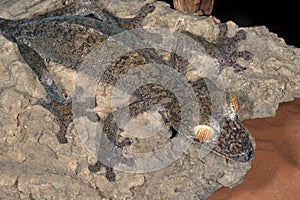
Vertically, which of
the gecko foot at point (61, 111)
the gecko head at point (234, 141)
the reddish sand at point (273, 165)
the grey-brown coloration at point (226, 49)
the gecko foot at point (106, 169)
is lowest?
the gecko foot at point (106, 169)

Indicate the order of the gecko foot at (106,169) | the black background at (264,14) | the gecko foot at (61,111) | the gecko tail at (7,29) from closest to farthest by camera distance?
the gecko foot at (106,169)
the gecko foot at (61,111)
the gecko tail at (7,29)
the black background at (264,14)

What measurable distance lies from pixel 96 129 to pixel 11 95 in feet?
4.14

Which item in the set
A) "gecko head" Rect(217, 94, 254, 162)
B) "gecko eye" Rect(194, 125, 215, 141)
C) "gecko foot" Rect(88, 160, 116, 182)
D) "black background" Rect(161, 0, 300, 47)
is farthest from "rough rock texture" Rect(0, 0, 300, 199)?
"black background" Rect(161, 0, 300, 47)

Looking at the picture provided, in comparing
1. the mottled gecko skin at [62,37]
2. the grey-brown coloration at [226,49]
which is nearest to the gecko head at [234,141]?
the grey-brown coloration at [226,49]

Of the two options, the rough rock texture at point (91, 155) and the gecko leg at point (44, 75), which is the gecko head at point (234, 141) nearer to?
the rough rock texture at point (91, 155)

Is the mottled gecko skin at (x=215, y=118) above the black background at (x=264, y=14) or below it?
above

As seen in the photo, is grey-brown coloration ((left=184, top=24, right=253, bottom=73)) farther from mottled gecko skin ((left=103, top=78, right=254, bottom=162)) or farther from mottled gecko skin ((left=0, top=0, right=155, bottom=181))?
mottled gecko skin ((left=0, top=0, right=155, bottom=181))

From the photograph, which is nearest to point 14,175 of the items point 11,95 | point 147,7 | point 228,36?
point 11,95

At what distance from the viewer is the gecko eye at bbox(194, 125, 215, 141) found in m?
5.15

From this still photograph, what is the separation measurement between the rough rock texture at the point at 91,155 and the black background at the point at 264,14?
8.53 feet

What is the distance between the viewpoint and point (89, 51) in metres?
6.29

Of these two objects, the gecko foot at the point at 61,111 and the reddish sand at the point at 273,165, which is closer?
the reddish sand at the point at 273,165

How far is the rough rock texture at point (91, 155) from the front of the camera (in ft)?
18.5

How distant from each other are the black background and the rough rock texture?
2.60 meters
